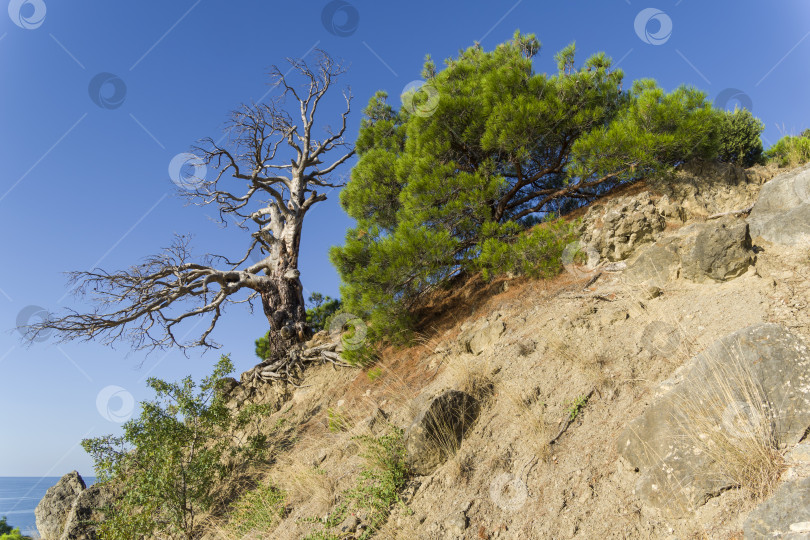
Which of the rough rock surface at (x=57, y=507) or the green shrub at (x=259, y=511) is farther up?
the rough rock surface at (x=57, y=507)

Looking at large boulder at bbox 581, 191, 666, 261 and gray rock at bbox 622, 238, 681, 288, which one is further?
large boulder at bbox 581, 191, 666, 261

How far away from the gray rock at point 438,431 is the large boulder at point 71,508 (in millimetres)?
6229

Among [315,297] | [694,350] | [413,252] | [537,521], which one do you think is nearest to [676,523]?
[537,521]

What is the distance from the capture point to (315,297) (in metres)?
14.3

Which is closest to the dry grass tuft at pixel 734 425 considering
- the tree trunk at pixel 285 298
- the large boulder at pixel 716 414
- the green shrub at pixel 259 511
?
the large boulder at pixel 716 414

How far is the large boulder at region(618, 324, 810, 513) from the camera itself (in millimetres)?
2746

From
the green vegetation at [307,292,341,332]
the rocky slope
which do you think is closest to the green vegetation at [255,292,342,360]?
the green vegetation at [307,292,341,332]

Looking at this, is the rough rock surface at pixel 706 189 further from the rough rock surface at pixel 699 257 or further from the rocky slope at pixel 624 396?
the rough rock surface at pixel 699 257

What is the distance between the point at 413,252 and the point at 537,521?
4785 millimetres

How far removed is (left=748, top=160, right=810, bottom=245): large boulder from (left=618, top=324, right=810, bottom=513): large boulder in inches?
101

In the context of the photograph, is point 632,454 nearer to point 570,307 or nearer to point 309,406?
point 570,307
